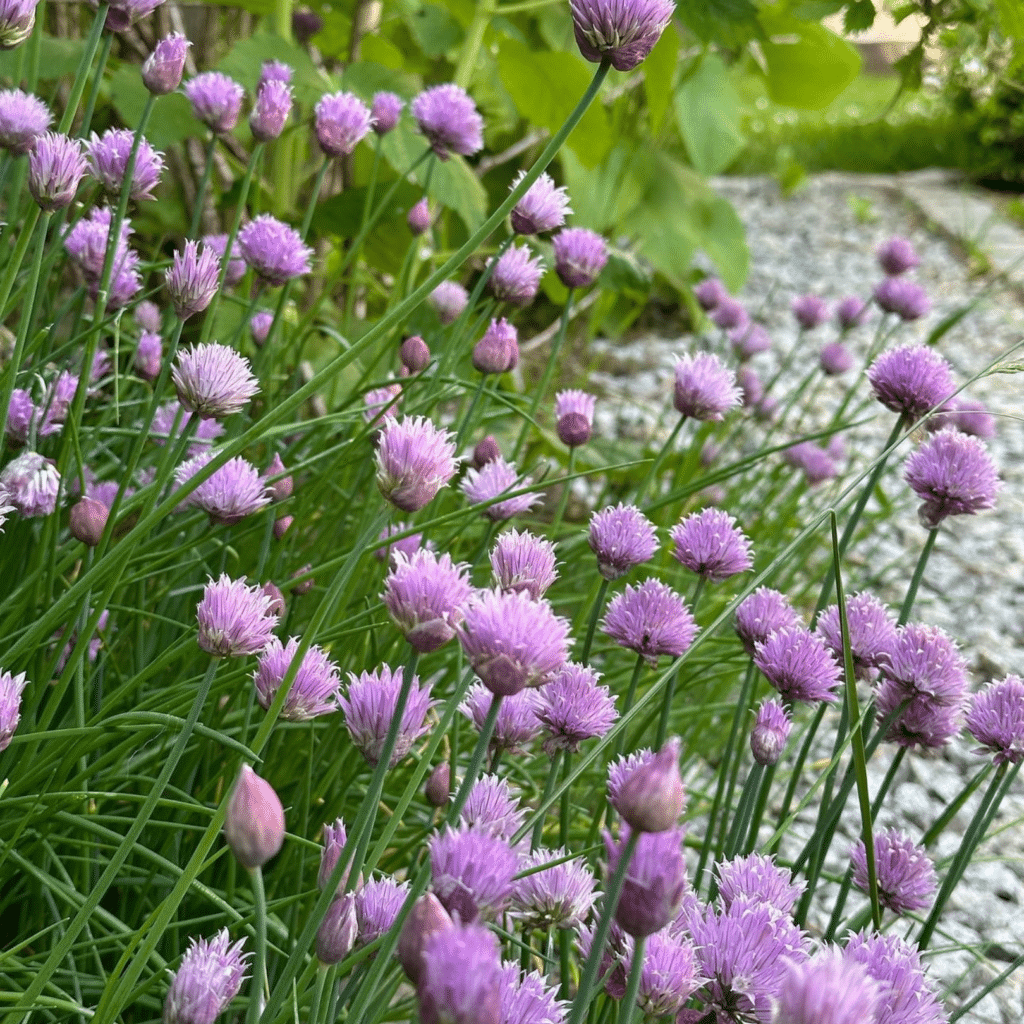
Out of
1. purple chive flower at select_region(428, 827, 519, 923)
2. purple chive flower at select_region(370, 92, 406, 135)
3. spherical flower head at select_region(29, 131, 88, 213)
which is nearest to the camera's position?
purple chive flower at select_region(428, 827, 519, 923)

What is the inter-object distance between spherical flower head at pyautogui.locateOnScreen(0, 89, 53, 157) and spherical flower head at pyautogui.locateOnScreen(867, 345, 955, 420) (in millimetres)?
697

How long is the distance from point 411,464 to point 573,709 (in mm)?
202

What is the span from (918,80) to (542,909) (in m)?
1.14

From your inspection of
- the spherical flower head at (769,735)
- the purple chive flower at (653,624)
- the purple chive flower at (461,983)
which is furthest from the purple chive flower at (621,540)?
the purple chive flower at (461,983)

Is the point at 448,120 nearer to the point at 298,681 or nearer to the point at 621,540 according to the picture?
the point at 621,540

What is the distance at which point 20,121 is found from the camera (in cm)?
88

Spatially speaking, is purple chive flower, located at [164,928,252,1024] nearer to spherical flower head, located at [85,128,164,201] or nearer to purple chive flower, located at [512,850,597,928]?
purple chive flower, located at [512,850,597,928]

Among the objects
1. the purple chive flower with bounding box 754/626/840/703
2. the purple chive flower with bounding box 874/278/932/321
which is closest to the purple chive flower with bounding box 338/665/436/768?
the purple chive flower with bounding box 754/626/840/703

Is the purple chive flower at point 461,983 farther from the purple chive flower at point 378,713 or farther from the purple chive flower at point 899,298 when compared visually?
the purple chive flower at point 899,298

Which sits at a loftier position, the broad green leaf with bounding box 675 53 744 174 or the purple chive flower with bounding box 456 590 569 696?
the broad green leaf with bounding box 675 53 744 174

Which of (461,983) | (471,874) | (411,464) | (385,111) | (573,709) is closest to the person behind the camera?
(461,983)

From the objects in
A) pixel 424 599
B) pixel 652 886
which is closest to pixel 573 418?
pixel 424 599

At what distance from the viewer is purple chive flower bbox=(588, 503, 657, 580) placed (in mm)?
805

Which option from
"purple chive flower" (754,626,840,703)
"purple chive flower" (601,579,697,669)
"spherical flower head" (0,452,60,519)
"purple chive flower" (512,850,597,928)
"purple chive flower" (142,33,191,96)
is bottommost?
"spherical flower head" (0,452,60,519)
